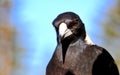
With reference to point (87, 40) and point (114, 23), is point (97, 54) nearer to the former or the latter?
point (87, 40)

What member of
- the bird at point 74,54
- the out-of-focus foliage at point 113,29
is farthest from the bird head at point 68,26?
the out-of-focus foliage at point 113,29

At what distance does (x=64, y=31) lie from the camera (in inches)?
304

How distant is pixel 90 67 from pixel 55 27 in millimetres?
683

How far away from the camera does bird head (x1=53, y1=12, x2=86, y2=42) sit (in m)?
7.77

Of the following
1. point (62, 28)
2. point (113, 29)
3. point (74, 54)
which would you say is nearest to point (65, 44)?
point (74, 54)

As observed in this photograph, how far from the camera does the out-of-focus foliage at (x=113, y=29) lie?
1483 cm

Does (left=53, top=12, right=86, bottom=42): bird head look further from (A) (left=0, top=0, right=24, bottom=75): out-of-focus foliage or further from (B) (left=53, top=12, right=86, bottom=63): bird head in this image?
(A) (left=0, top=0, right=24, bottom=75): out-of-focus foliage

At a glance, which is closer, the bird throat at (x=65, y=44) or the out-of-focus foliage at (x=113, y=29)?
the bird throat at (x=65, y=44)

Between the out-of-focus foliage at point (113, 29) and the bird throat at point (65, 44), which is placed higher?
the bird throat at point (65, 44)

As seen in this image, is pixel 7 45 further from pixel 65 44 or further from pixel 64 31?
pixel 64 31

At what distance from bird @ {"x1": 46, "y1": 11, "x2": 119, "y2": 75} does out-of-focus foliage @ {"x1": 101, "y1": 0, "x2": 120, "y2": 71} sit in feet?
20.2

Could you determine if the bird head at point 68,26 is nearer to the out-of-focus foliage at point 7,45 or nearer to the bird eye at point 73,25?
the bird eye at point 73,25

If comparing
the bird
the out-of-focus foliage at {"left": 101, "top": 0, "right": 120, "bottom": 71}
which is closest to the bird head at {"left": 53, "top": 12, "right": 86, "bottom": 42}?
the bird

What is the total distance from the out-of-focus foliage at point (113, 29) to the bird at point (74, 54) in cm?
615
